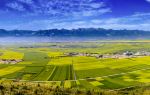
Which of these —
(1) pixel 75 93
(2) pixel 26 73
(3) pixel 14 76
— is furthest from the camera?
(2) pixel 26 73

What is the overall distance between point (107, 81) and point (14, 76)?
30.8m

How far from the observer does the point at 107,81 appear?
8675 cm

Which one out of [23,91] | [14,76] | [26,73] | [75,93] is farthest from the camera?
[26,73]

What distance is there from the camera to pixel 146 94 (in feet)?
191

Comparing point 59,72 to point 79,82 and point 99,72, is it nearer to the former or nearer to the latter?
point 99,72

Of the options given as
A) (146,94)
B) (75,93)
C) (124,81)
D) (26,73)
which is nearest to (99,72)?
(124,81)

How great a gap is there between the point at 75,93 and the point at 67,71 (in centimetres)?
5811

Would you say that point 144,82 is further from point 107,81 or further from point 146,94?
point 146,94

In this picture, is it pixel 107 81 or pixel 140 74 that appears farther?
pixel 140 74

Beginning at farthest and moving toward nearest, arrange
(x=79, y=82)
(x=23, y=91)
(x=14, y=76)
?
(x=14, y=76)
(x=79, y=82)
(x=23, y=91)

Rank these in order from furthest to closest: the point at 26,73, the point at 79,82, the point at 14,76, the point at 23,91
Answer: the point at 26,73, the point at 14,76, the point at 79,82, the point at 23,91

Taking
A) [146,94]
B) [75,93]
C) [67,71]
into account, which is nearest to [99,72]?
[67,71]

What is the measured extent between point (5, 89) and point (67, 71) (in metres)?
62.0

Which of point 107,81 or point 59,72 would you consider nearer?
point 107,81
